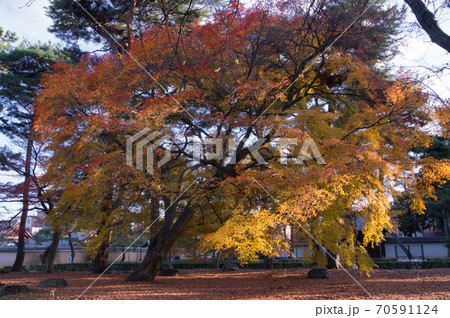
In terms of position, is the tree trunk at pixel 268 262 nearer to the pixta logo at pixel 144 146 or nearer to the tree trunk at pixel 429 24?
the pixta logo at pixel 144 146

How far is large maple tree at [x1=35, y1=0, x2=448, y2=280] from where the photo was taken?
26.8 feet

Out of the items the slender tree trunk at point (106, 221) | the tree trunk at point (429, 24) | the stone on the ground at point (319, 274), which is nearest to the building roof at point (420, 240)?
the stone on the ground at point (319, 274)

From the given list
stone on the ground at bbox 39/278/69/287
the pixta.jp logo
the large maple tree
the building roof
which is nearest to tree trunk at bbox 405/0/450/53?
the large maple tree

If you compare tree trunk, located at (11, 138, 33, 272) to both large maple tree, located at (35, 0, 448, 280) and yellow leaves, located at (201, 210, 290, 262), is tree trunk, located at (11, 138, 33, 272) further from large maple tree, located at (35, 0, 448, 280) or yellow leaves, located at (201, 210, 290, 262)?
yellow leaves, located at (201, 210, 290, 262)

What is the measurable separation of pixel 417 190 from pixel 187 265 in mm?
16418

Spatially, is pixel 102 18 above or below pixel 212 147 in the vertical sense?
above

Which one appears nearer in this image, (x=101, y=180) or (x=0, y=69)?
(x=101, y=180)

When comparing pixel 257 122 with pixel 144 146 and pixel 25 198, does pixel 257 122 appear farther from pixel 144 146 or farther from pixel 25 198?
pixel 25 198

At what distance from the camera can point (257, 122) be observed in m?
9.17

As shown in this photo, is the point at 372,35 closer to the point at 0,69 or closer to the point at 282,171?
the point at 282,171

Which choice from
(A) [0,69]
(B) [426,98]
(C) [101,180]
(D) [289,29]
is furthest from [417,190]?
(A) [0,69]

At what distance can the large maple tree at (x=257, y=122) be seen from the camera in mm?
8164

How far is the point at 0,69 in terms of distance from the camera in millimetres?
16281

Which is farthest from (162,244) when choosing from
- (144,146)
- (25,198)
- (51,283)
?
(25,198)
